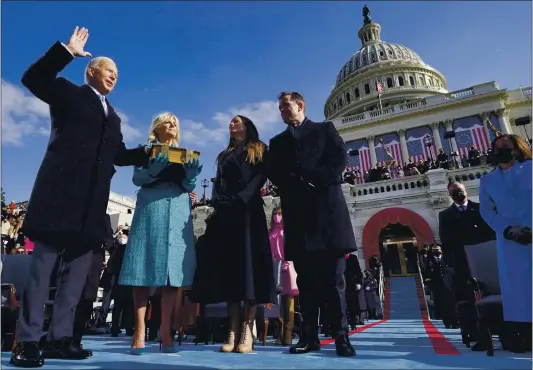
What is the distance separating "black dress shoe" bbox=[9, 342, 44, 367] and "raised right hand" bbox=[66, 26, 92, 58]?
2282mm

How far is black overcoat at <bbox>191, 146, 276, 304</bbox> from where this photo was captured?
3.20 m

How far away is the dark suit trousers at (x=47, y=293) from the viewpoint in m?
2.46

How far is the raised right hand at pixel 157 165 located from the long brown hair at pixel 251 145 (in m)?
0.71

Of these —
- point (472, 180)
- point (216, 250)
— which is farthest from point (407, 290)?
point (216, 250)

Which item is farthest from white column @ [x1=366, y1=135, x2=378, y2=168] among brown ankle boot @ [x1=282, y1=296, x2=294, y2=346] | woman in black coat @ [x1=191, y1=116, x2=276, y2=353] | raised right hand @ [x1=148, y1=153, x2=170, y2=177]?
raised right hand @ [x1=148, y1=153, x2=170, y2=177]

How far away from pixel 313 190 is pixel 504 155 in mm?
1924

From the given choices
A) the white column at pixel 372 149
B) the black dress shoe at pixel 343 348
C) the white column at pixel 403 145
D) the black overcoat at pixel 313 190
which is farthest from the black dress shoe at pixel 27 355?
the white column at pixel 403 145

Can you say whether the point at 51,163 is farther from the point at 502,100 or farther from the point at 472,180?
the point at 502,100

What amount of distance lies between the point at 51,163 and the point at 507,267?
4139 mm

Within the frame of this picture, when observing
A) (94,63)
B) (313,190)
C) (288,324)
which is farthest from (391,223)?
(94,63)

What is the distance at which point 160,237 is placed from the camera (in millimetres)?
3080

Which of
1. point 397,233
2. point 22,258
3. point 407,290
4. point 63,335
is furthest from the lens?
point 397,233

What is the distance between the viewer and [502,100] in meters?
31.4

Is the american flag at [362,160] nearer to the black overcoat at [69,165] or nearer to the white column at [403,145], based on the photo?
the white column at [403,145]
